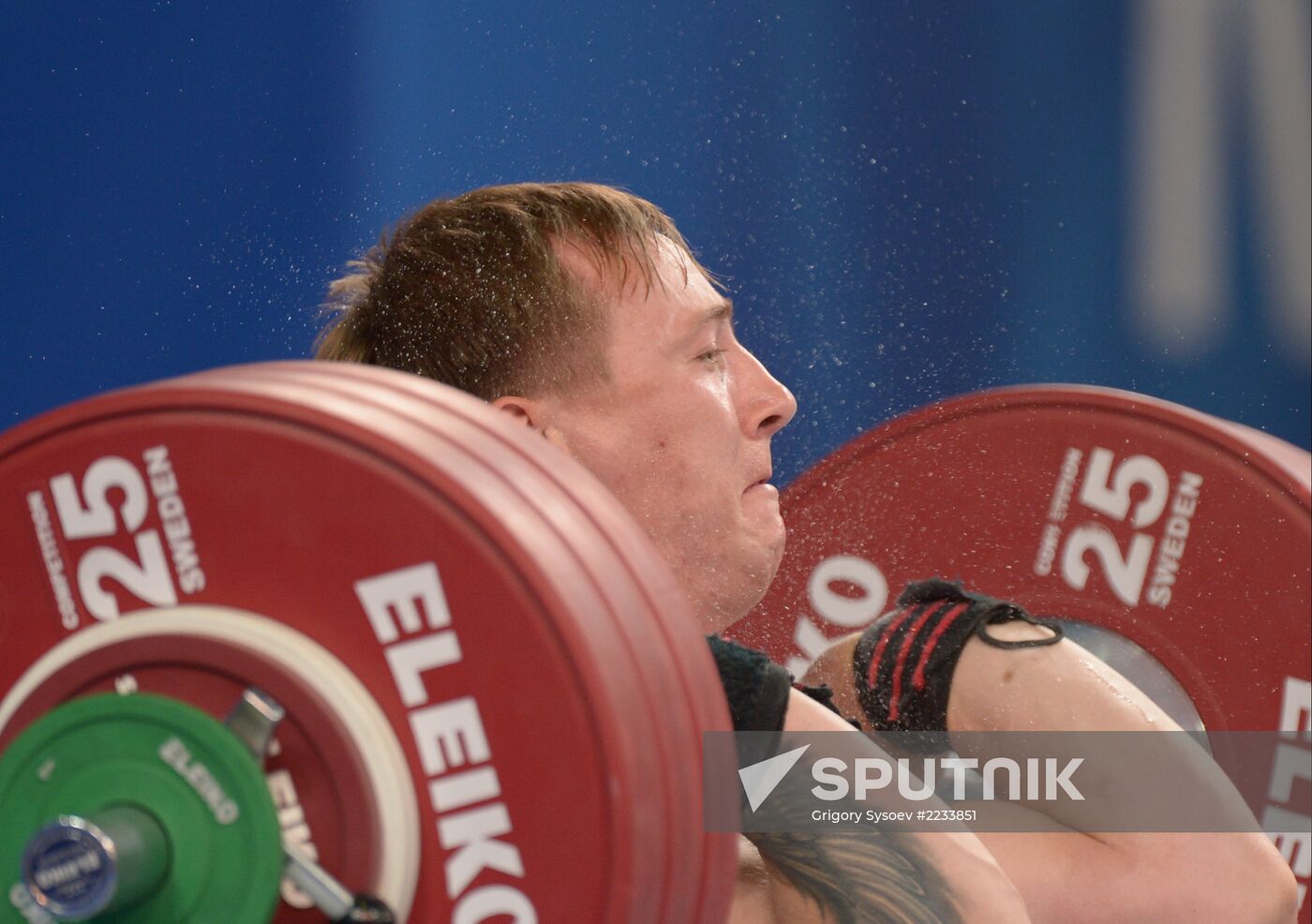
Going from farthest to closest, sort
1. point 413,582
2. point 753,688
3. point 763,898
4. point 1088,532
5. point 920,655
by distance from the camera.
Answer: point 1088,532 → point 920,655 → point 763,898 → point 753,688 → point 413,582

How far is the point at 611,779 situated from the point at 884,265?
1.61 m

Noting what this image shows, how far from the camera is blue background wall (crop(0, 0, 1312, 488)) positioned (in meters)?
1.55

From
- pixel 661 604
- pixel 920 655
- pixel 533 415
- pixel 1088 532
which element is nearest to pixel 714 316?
pixel 533 415

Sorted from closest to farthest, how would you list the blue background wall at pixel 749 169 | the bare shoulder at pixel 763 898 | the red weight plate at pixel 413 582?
the red weight plate at pixel 413 582, the bare shoulder at pixel 763 898, the blue background wall at pixel 749 169

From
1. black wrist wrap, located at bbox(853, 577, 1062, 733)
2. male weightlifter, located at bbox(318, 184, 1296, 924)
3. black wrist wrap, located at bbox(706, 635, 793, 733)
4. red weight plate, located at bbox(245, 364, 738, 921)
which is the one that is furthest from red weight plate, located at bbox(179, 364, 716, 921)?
black wrist wrap, located at bbox(853, 577, 1062, 733)

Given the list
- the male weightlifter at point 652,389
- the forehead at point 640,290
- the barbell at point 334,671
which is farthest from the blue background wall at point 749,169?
the barbell at point 334,671

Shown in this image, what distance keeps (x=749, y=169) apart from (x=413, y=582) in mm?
1441

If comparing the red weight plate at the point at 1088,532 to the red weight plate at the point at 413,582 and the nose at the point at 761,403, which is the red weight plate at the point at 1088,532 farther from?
the red weight plate at the point at 413,582

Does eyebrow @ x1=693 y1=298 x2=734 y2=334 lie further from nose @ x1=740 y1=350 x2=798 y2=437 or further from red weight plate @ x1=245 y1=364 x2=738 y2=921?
red weight plate @ x1=245 y1=364 x2=738 y2=921

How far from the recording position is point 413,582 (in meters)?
0.71

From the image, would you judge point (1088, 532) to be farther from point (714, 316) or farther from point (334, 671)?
point (334, 671)

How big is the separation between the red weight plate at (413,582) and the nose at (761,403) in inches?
19.8

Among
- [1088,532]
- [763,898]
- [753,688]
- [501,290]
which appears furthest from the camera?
[1088,532]

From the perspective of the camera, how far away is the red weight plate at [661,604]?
2.37 ft
